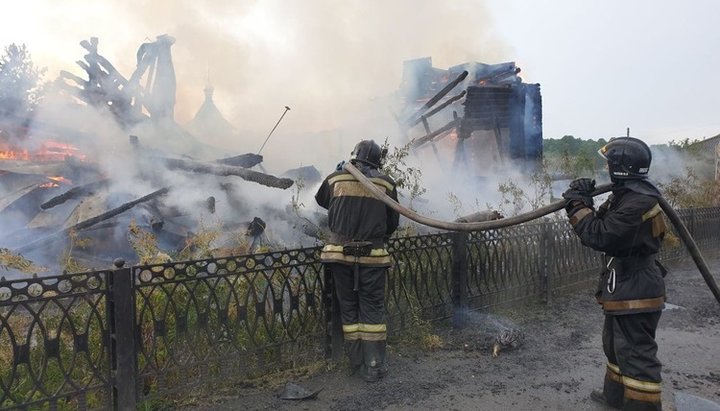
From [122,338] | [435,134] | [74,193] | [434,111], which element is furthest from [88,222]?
[434,111]

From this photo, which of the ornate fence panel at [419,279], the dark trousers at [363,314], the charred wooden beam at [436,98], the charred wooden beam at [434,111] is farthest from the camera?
the charred wooden beam at [434,111]

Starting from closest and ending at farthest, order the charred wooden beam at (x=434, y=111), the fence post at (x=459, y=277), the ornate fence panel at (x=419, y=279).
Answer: the ornate fence panel at (x=419, y=279), the fence post at (x=459, y=277), the charred wooden beam at (x=434, y=111)

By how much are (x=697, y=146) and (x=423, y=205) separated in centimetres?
1393

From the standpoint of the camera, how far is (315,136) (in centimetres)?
1574

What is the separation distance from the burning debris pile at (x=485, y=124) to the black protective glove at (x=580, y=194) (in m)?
10.8

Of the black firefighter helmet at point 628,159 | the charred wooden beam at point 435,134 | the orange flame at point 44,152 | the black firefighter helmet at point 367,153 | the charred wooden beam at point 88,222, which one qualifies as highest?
the charred wooden beam at point 435,134

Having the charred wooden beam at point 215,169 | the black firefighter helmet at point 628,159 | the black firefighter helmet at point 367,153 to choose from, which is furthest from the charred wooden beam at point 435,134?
the black firefighter helmet at point 628,159

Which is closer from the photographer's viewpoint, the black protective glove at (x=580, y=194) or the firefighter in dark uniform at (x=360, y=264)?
the black protective glove at (x=580, y=194)

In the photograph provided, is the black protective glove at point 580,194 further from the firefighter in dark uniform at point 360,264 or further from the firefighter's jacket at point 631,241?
the firefighter in dark uniform at point 360,264

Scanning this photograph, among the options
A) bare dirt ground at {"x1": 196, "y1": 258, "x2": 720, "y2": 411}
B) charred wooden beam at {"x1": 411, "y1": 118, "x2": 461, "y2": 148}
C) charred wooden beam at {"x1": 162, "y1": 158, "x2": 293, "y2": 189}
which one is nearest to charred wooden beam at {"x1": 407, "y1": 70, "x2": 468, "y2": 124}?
charred wooden beam at {"x1": 411, "y1": 118, "x2": 461, "y2": 148}

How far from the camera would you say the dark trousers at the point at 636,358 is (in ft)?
11.0

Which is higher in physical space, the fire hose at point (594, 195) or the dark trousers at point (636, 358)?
the fire hose at point (594, 195)

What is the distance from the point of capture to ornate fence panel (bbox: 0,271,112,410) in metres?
3.11

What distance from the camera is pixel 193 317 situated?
14.5 ft
